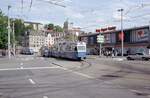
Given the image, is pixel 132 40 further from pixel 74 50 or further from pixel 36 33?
pixel 36 33

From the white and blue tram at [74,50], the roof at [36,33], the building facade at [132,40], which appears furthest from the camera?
the roof at [36,33]

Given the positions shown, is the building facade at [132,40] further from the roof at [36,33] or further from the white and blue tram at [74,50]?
the roof at [36,33]

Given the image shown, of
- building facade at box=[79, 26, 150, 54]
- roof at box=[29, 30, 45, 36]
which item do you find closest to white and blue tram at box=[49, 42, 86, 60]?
building facade at box=[79, 26, 150, 54]

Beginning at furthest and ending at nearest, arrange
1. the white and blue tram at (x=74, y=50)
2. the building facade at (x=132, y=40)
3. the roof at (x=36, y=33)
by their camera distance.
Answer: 1. the roof at (x=36, y=33)
2. the building facade at (x=132, y=40)
3. the white and blue tram at (x=74, y=50)

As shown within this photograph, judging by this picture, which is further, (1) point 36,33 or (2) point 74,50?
(1) point 36,33

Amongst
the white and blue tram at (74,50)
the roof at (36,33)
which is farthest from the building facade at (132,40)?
the roof at (36,33)

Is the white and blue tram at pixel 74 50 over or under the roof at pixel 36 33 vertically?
Answer: under

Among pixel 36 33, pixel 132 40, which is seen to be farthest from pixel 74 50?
pixel 36 33

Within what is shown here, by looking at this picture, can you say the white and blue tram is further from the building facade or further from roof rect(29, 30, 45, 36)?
roof rect(29, 30, 45, 36)

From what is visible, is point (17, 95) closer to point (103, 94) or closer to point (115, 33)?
point (103, 94)

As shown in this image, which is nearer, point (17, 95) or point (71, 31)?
point (17, 95)

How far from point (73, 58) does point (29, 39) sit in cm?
12967

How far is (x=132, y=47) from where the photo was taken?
100188 mm

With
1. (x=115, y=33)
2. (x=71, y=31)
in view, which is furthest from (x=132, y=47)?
(x=71, y=31)
